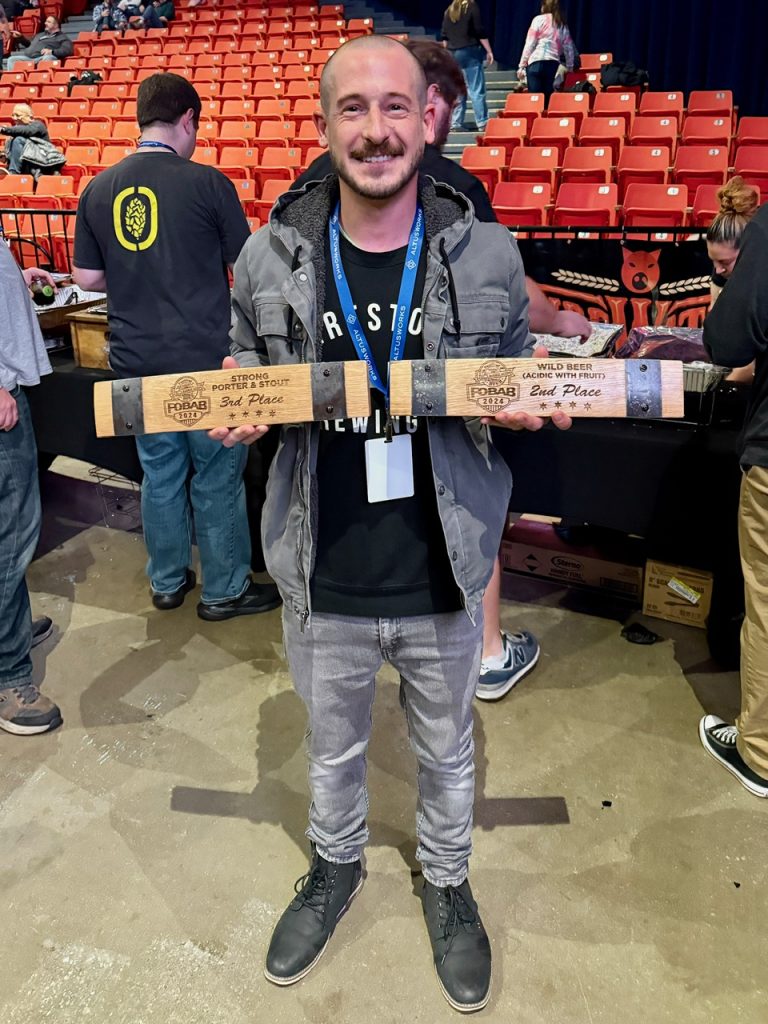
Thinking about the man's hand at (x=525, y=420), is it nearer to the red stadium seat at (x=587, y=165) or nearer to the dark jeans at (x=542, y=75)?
the red stadium seat at (x=587, y=165)

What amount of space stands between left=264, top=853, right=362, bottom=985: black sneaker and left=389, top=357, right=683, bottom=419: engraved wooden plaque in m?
1.06

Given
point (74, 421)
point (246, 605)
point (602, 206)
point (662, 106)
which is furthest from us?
point (662, 106)

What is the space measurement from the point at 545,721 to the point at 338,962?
0.99 metres

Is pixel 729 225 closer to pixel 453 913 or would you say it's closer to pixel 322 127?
pixel 322 127

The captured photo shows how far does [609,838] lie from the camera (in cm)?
194

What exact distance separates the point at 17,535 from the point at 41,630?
72 centimetres

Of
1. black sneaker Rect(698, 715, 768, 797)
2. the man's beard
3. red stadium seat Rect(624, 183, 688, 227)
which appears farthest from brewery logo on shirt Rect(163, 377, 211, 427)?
red stadium seat Rect(624, 183, 688, 227)

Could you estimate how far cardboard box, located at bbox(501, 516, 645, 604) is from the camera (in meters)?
2.93

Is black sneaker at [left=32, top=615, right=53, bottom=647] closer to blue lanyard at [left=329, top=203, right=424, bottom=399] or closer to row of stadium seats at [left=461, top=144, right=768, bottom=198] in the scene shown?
blue lanyard at [left=329, top=203, right=424, bottom=399]

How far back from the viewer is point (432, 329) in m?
1.27

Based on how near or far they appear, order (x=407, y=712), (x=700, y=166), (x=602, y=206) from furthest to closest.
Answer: (x=700, y=166) < (x=602, y=206) < (x=407, y=712)

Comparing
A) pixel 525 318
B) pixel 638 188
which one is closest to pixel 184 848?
pixel 525 318

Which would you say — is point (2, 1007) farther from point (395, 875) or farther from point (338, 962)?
point (395, 875)

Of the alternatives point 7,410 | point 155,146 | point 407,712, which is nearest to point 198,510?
point 7,410
